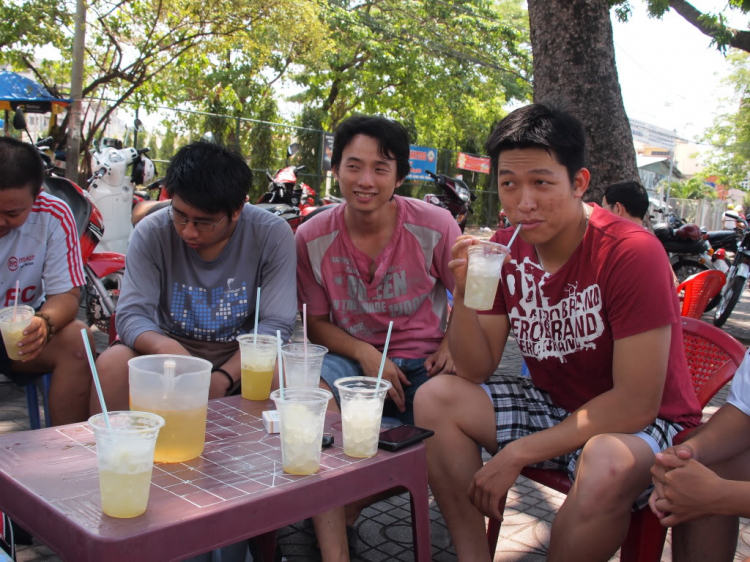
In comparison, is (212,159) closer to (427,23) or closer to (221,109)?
(221,109)

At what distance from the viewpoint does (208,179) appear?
2572mm

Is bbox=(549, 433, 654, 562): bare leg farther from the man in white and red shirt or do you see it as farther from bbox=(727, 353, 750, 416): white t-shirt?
the man in white and red shirt

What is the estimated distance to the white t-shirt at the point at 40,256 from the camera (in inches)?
107

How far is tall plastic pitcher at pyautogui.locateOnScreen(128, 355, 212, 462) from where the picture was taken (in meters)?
1.63

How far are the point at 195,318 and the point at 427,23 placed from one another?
18357 mm

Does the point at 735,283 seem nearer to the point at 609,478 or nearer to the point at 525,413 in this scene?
the point at 525,413

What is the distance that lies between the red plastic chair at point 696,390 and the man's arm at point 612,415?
0.44 feet

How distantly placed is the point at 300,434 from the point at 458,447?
0.78m

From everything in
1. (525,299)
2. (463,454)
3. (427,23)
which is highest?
(427,23)

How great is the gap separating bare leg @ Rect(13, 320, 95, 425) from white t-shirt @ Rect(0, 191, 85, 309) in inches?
10.3

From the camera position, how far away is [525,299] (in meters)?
2.31

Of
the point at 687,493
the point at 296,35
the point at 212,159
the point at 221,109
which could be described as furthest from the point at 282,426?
the point at 221,109

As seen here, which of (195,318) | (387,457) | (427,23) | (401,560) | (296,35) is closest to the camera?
(387,457)

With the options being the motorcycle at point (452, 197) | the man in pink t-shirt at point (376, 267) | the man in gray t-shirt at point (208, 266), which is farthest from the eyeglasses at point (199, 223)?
the motorcycle at point (452, 197)
